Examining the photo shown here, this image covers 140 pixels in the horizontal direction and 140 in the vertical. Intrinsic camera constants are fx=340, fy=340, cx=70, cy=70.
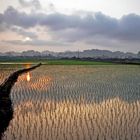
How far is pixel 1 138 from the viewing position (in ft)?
36.5

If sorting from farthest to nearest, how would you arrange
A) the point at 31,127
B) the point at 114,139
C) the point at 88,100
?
1. the point at 88,100
2. the point at 31,127
3. the point at 114,139

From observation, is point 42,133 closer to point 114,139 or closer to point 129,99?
point 114,139

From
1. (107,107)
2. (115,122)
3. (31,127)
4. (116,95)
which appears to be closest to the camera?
(31,127)

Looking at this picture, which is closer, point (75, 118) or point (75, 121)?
point (75, 121)

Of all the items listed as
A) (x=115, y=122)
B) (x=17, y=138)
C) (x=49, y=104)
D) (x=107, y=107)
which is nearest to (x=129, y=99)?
(x=107, y=107)

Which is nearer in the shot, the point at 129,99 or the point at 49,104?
the point at 49,104

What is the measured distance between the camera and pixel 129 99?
801 inches

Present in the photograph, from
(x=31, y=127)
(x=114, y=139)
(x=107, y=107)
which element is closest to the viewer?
(x=114, y=139)

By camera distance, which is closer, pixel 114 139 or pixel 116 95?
pixel 114 139

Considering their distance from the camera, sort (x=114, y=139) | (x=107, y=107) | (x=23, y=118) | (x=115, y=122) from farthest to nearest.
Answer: (x=107, y=107), (x=23, y=118), (x=115, y=122), (x=114, y=139)

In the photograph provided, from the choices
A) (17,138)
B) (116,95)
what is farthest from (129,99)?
(17,138)

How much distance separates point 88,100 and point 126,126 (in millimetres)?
6861

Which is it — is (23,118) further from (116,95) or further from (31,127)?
(116,95)

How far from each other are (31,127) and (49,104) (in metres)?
5.57
